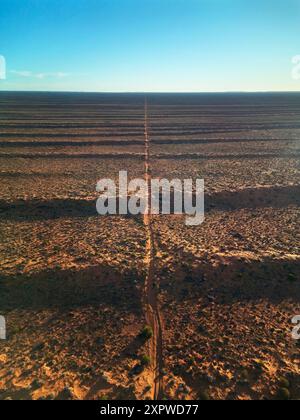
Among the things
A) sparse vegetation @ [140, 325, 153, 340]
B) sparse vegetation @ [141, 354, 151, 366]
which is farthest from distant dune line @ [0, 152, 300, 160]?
sparse vegetation @ [141, 354, 151, 366]

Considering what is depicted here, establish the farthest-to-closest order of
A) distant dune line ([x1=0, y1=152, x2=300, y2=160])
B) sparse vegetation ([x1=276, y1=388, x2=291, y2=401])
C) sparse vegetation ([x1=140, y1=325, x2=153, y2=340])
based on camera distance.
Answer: distant dune line ([x1=0, y1=152, x2=300, y2=160]), sparse vegetation ([x1=140, y1=325, x2=153, y2=340]), sparse vegetation ([x1=276, y1=388, x2=291, y2=401])

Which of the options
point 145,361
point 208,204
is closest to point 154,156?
point 208,204

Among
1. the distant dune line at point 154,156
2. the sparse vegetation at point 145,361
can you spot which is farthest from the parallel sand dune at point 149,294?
the distant dune line at point 154,156

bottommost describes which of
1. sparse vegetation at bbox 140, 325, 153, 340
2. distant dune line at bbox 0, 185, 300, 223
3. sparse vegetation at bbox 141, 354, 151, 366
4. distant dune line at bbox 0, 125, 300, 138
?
sparse vegetation at bbox 141, 354, 151, 366

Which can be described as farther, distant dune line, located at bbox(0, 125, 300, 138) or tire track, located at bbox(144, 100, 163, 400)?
distant dune line, located at bbox(0, 125, 300, 138)

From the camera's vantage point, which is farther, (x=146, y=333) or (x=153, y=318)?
(x=153, y=318)

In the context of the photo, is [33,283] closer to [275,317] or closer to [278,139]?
[275,317]

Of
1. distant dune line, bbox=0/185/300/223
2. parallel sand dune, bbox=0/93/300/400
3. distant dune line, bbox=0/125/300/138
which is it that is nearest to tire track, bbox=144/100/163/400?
parallel sand dune, bbox=0/93/300/400

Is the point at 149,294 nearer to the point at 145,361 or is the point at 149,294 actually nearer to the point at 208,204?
the point at 145,361

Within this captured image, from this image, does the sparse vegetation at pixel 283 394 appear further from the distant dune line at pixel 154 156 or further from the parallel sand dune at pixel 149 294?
the distant dune line at pixel 154 156

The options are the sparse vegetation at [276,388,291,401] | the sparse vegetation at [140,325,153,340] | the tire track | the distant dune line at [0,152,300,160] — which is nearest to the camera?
the sparse vegetation at [276,388,291,401]

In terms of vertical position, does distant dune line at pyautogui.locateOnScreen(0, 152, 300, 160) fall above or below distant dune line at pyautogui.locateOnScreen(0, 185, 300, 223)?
above

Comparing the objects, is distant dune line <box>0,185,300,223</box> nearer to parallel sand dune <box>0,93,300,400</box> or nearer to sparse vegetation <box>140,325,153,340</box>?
parallel sand dune <box>0,93,300,400</box>
